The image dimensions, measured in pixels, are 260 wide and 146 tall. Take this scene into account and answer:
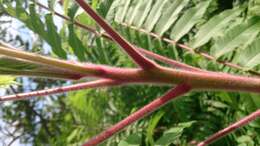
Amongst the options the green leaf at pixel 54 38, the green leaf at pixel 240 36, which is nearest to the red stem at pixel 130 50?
the green leaf at pixel 54 38

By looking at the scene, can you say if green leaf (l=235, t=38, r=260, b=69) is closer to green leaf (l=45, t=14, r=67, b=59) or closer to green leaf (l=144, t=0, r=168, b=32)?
green leaf (l=144, t=0, r=168, b=32)

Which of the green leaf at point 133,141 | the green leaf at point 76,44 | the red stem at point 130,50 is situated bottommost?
the green leaf at point 133,141

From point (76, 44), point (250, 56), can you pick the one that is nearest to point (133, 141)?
point (76, 44)

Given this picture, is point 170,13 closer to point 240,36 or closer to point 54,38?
point 240,36

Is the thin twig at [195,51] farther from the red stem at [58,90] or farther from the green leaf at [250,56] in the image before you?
the red stem at [58,90]

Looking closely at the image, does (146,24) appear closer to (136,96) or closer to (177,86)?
(177,86)

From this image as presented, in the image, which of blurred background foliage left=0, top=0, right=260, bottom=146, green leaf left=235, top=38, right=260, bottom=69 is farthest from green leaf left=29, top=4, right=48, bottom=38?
green leaf left=235, top=38, right=260, bottom=69
